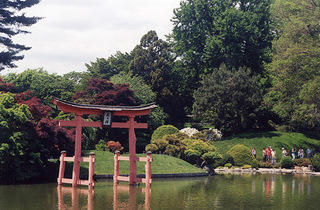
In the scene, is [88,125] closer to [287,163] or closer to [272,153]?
[272,153]

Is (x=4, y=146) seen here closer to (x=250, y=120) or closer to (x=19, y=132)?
(x=19, y=132)

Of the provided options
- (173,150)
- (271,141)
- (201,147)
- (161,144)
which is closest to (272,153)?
(271,141)

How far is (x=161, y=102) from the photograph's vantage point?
50.5 m

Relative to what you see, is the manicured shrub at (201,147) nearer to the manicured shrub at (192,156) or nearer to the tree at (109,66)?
the manicured shrub at (192,156)

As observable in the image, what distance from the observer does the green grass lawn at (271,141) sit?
42.0 m

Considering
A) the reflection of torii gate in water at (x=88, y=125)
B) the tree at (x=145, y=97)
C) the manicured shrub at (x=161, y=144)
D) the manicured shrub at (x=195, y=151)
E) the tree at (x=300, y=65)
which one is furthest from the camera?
the tree at (x=145, y=97)

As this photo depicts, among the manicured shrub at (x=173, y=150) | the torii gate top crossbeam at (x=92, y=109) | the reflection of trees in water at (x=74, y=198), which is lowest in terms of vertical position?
the reflection of trees in water at (x=74, y=198)

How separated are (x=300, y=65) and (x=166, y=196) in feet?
78.4

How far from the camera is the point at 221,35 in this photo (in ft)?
165

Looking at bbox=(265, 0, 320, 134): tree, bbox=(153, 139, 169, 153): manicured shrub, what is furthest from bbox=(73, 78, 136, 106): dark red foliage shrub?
bbox=(265, 0, 320, 134): tree

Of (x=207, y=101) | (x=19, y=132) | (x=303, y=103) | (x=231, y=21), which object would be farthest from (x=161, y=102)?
(x=19, y=132)

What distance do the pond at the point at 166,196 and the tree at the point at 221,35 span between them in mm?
27490

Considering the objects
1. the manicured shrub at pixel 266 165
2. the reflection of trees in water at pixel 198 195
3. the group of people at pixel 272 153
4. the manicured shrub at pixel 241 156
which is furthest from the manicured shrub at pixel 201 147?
the group of people at pixel 272 153

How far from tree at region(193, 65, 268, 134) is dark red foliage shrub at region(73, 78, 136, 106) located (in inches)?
351
